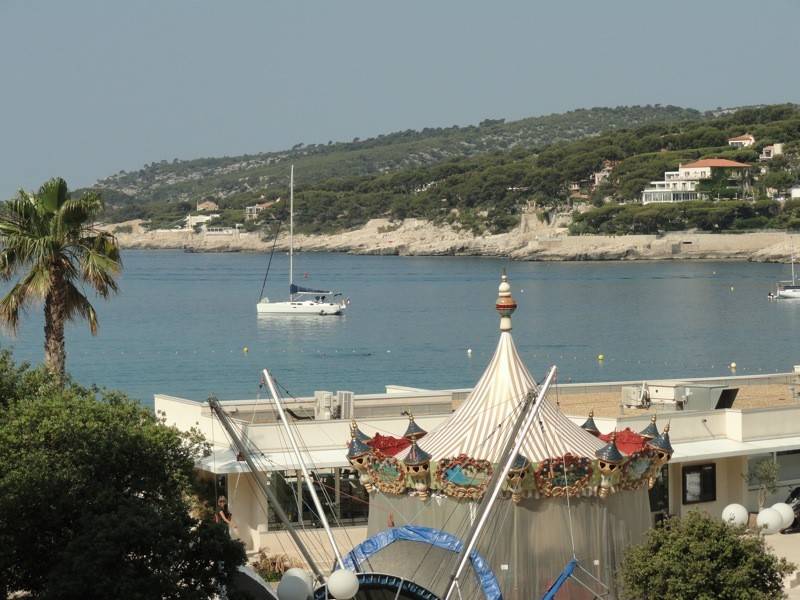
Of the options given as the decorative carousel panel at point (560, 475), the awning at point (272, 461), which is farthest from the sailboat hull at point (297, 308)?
the decorative carousel panel at point (560, 475)

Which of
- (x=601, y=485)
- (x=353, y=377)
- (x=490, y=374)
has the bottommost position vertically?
(x=353, y=377)

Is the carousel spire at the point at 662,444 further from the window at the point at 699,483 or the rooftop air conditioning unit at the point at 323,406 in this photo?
the rooftop air conditioning unit at the point at 323,406

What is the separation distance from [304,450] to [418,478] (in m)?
5.43

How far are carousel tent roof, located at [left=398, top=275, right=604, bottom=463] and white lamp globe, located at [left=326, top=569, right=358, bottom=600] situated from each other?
3.37m

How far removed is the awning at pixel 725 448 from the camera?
24.8 metres

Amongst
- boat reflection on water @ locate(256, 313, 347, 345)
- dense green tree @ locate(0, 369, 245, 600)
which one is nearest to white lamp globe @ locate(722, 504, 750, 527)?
dense green tree @ locate(0, 369, 245, 600)

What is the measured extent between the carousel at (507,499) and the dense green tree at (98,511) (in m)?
2.52

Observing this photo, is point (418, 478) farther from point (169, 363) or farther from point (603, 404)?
point (169, 363)

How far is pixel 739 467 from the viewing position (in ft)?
84.7

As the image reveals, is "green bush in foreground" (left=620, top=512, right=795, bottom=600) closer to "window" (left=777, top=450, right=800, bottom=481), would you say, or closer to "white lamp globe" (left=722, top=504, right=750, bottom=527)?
"white lamp globe" (left=722, top=504, right=750, bottom=527)

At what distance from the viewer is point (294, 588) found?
16.9m

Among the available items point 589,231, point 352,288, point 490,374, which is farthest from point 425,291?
point 490,374

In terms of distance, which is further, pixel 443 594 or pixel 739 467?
pixel 739 467

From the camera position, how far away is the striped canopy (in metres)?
19.1
